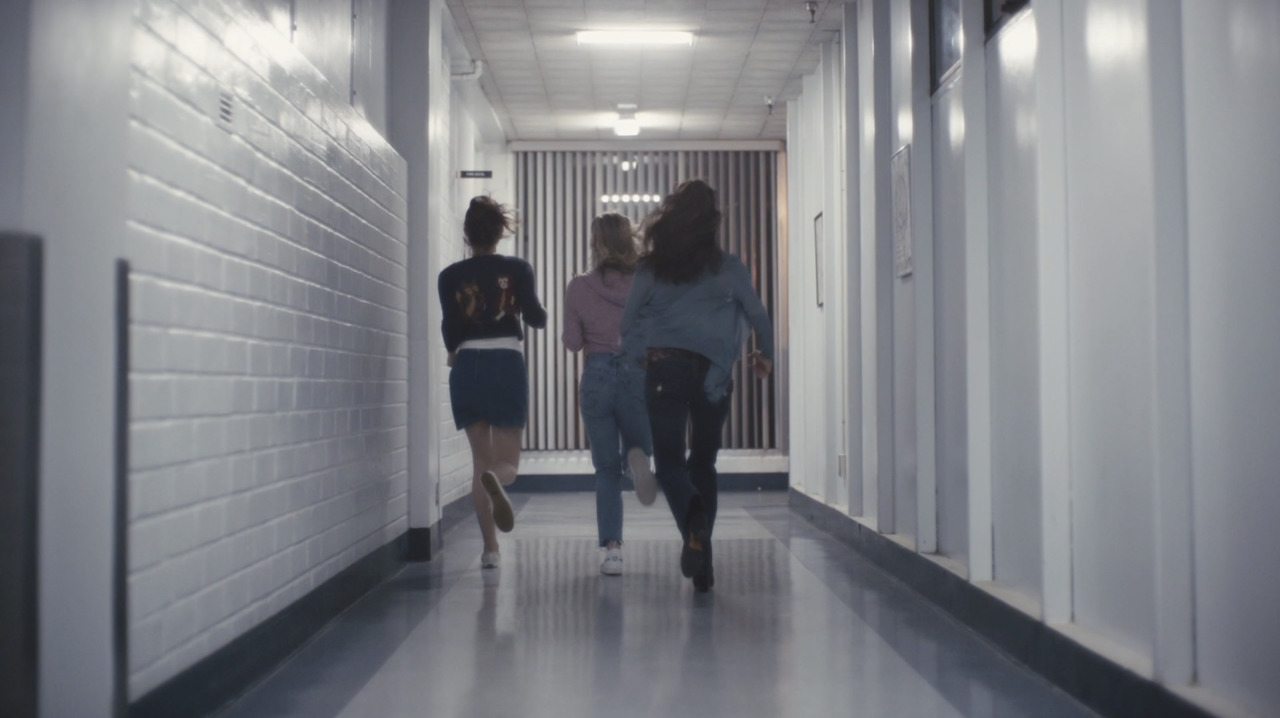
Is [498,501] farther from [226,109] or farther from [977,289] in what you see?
[226,109]

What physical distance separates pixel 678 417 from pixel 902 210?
3.73ft

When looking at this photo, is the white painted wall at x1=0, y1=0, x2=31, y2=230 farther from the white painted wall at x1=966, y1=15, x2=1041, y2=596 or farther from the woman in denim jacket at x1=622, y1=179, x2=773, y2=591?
the woman in denim jacket at x1=622, y1=179, x2=773, y2=591

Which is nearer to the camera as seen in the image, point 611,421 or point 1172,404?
point 1172,404

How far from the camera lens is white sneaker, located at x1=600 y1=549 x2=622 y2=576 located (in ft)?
15.8

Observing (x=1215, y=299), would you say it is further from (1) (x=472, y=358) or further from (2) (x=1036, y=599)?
(1) (x=472, y=358)

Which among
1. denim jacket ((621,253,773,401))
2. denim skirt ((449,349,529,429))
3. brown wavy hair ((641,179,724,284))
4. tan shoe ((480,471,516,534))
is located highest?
brown wavy hair ((641,179,724,284))

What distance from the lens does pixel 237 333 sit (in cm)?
289

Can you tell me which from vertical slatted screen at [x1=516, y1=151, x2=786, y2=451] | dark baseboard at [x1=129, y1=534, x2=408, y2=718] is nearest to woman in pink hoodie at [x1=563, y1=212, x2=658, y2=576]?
dark baseboard at [x1=129, y1=534, x2=408, y2=718]

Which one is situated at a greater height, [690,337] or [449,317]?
[449,317]

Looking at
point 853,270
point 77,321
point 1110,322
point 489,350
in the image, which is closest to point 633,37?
→ point 853,270

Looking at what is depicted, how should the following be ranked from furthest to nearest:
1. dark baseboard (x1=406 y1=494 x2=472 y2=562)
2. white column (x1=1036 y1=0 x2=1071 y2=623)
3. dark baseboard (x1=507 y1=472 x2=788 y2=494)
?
dark baseboard (x1=507 y1=472 x2=788 y2=494) < dark baseboard (x1=406 y1=494 x2=472 y2=562) < white column (x1=1036 y1=0 x2=1071 y2=623)

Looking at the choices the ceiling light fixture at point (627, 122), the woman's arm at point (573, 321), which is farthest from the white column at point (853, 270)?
the ceiling light fixture at point (627, 122)

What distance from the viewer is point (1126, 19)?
254 cm

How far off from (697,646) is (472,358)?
1836mm
